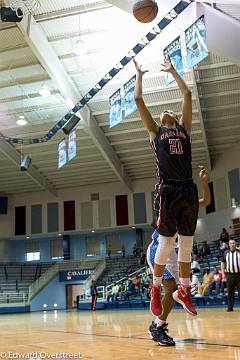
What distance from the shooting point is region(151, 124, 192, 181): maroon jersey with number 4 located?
3.57m

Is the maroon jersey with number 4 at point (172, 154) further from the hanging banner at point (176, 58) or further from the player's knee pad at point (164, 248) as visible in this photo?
the hanging banner at point (176, 58)

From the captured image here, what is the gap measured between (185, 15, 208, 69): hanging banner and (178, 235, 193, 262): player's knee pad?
7.76 m

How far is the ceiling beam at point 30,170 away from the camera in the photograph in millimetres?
24575

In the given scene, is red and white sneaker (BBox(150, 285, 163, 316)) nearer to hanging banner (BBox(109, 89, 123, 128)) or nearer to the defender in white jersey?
the defender in white jersey

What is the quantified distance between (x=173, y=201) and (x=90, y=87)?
54.9 ft

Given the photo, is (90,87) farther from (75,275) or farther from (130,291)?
(75,275)

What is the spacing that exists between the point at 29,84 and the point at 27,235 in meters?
16.8

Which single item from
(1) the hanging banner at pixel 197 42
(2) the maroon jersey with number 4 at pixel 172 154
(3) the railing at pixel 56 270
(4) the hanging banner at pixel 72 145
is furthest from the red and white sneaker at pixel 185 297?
(3) the railing at pixel 56 270

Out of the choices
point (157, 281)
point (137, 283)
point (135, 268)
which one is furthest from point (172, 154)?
point (135, 268)

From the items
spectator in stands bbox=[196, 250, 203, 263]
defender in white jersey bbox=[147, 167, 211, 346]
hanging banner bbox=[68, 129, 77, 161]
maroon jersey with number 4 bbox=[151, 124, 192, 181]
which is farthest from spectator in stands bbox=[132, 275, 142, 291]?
maroon jersey with number 4 bbox=[151, 124, 192, 181]

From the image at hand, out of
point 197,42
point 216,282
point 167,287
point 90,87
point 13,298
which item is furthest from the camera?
point 13,298

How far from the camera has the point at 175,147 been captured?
363 cm

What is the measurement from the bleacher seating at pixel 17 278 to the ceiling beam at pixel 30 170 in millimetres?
5805

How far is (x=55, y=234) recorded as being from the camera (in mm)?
33125
